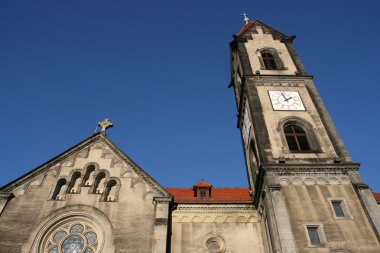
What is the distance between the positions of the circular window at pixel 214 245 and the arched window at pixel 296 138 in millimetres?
6566

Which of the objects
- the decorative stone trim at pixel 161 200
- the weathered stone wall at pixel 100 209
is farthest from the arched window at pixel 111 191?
the decorative stone trim at pixel 161 200

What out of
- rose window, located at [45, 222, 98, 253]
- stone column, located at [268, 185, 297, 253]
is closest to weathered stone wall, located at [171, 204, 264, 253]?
stone column, located at [268, 185, 297, 253]

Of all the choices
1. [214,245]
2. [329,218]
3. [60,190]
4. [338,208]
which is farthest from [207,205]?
[60,190]

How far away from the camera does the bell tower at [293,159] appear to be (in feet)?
50.4

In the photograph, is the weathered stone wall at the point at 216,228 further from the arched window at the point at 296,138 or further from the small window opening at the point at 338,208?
the arched window at the point at 296,138

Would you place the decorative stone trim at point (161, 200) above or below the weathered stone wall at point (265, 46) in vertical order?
below

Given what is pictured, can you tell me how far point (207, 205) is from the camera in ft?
61.8

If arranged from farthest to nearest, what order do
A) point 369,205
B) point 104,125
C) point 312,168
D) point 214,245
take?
1. point 104,125
2. point 312,168
3. point 214,245
4. point 369,205

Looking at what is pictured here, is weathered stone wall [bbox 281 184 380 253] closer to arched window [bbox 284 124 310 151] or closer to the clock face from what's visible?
arched window [bbox 284 124 310 151]

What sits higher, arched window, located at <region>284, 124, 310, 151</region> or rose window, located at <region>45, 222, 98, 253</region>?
arched window, located at <region>284, 124, 310, 151</region>

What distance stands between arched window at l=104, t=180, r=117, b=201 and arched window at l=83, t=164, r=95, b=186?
1.03 m

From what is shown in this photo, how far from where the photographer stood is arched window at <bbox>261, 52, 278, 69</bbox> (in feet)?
87.5

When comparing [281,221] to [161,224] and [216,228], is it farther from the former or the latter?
[161,224]

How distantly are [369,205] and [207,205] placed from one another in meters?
7.96
